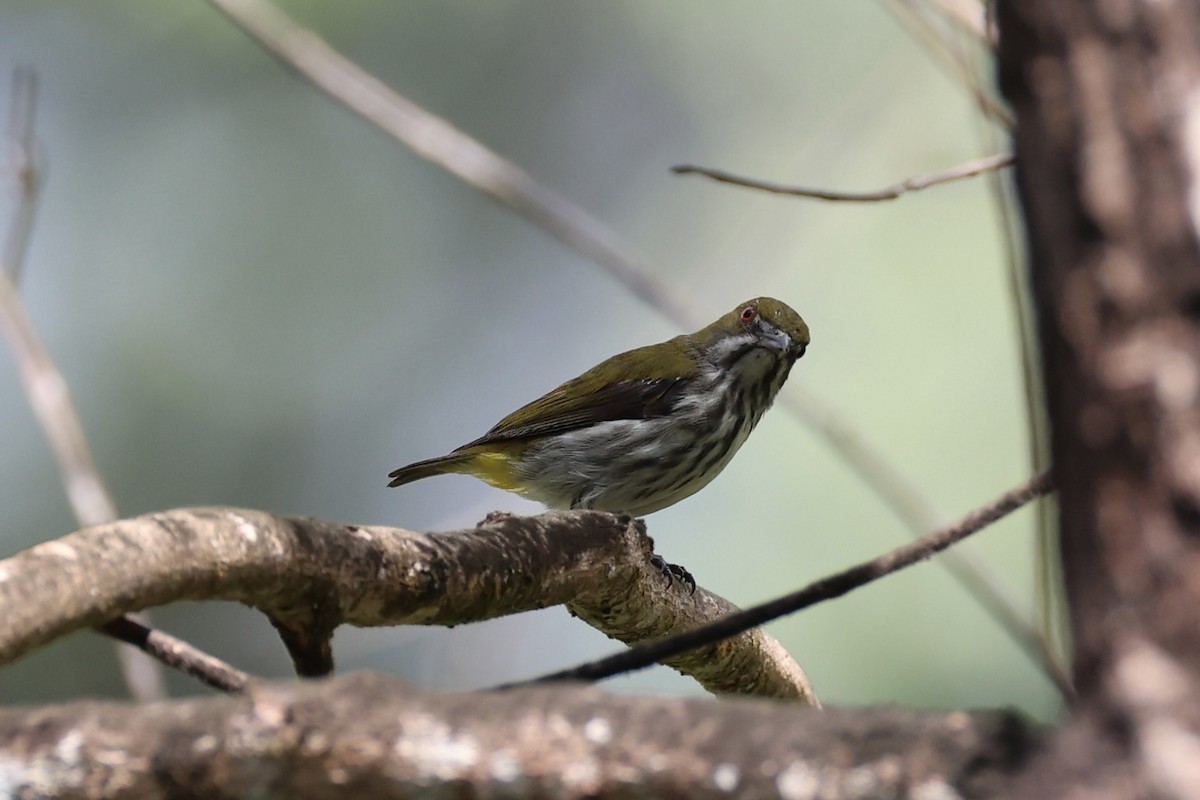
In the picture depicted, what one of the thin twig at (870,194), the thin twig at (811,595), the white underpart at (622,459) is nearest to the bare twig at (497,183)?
the thin twig at (870,194)

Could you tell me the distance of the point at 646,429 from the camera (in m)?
5.86

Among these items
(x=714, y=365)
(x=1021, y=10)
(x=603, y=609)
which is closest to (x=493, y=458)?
(x=714, y=365)

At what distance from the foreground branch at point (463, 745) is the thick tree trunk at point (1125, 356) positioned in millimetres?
237

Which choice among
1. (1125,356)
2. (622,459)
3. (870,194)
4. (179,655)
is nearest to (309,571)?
(179,655)

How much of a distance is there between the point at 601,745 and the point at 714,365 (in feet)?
15.7

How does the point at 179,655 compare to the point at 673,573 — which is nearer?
the point at 179,655

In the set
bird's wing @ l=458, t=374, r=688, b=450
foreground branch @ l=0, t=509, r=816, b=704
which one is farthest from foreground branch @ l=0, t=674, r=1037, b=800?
bird's wing @ l=458, t=374, r=688, b=450

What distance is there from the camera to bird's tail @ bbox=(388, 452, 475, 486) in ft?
19.2

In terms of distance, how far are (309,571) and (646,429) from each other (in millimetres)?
3873

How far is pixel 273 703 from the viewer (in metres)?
1.50

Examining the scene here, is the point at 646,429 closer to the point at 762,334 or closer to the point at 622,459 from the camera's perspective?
the point at 622,459

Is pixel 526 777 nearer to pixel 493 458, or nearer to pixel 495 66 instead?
pixel 493 458

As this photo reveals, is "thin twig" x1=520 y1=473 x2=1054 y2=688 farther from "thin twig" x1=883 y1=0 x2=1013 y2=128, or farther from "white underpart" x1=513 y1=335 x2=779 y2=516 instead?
"white underpart" x1=513 y1=335 x2=779 y2=516

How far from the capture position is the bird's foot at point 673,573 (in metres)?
3.88
